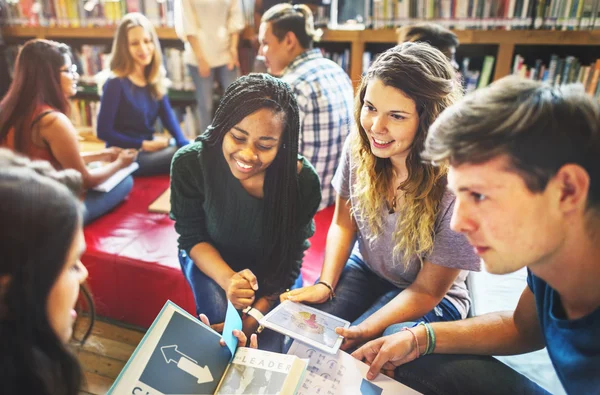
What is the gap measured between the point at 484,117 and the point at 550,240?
24cm

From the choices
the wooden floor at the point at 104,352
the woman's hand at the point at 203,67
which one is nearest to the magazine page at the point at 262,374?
the wooden floor at the point at 104,352

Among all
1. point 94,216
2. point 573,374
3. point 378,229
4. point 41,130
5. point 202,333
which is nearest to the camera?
point 573,374

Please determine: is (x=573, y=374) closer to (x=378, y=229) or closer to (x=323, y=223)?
(x=378, y=229)

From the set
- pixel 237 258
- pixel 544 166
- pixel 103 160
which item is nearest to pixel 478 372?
pixel 544 166

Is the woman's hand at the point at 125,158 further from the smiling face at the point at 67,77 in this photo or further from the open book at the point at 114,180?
the smiling face at the point at 67,77

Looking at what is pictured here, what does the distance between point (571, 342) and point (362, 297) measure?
0.64 m

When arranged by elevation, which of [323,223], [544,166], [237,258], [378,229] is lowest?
[323,223]

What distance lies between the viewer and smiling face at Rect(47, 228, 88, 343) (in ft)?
2.09

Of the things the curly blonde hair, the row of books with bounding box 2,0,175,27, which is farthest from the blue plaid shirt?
the row of books with bounding box 2,0,175,27

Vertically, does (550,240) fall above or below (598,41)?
below

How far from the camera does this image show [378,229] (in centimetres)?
127

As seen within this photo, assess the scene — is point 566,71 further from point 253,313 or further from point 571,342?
point 253,313

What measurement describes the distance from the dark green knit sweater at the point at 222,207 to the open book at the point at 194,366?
39 centimetres

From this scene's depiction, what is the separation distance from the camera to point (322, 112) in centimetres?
196
